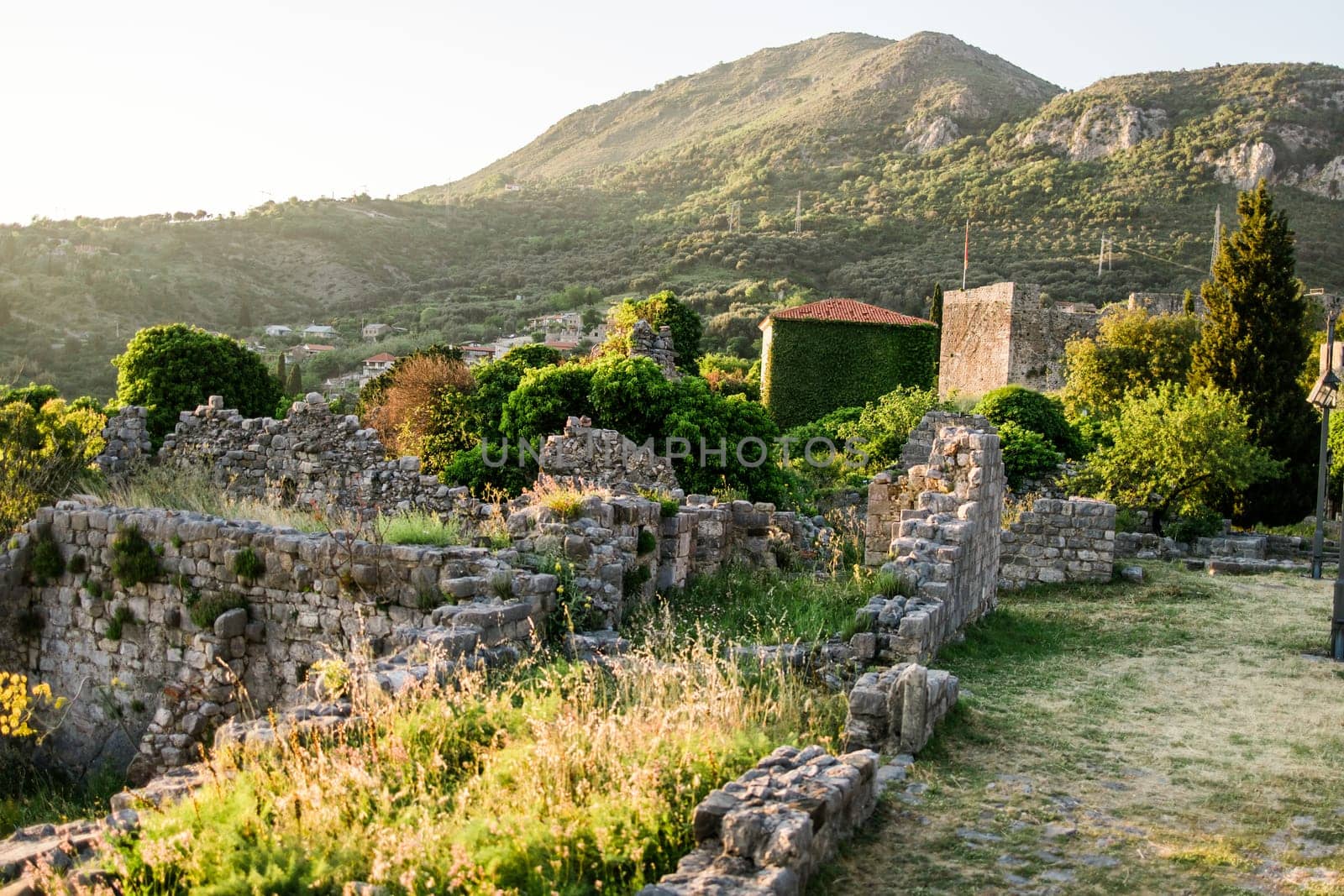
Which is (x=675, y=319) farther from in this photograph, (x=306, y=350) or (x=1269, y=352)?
(x=306, y=350)

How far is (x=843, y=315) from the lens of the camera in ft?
137

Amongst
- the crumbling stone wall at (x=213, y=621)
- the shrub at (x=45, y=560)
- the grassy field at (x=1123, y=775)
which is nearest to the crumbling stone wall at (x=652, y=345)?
the grassy field at (x=1123, y=775)

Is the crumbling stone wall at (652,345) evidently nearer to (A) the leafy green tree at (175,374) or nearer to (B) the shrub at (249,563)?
(A) the leafy green tree at (175,374)

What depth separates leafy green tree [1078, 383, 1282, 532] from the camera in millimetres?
21562

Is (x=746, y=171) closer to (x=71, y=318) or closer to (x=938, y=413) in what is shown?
(x=71, y=318)

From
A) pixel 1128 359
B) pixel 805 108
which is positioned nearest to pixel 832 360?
pixel 1128 359

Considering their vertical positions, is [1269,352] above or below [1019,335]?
below

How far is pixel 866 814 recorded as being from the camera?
5602 millimetres

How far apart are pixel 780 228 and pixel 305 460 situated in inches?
2839

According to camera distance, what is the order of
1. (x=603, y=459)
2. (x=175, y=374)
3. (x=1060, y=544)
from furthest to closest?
1. (x=175, y=374)
2. (x=1060, y=544)
3. (x=603, y=459)

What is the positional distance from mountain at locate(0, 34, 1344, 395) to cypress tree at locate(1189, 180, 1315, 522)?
32586 millimetres

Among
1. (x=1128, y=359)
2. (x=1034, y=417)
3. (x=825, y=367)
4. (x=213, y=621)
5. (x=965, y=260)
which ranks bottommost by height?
(x=213, y=621)

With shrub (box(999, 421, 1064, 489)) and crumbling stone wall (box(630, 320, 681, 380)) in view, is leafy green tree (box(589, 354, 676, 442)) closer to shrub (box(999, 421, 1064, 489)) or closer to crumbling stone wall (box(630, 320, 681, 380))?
crumbling stone wall (box(630, 320, 681, 380))

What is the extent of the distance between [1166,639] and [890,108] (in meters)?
107
